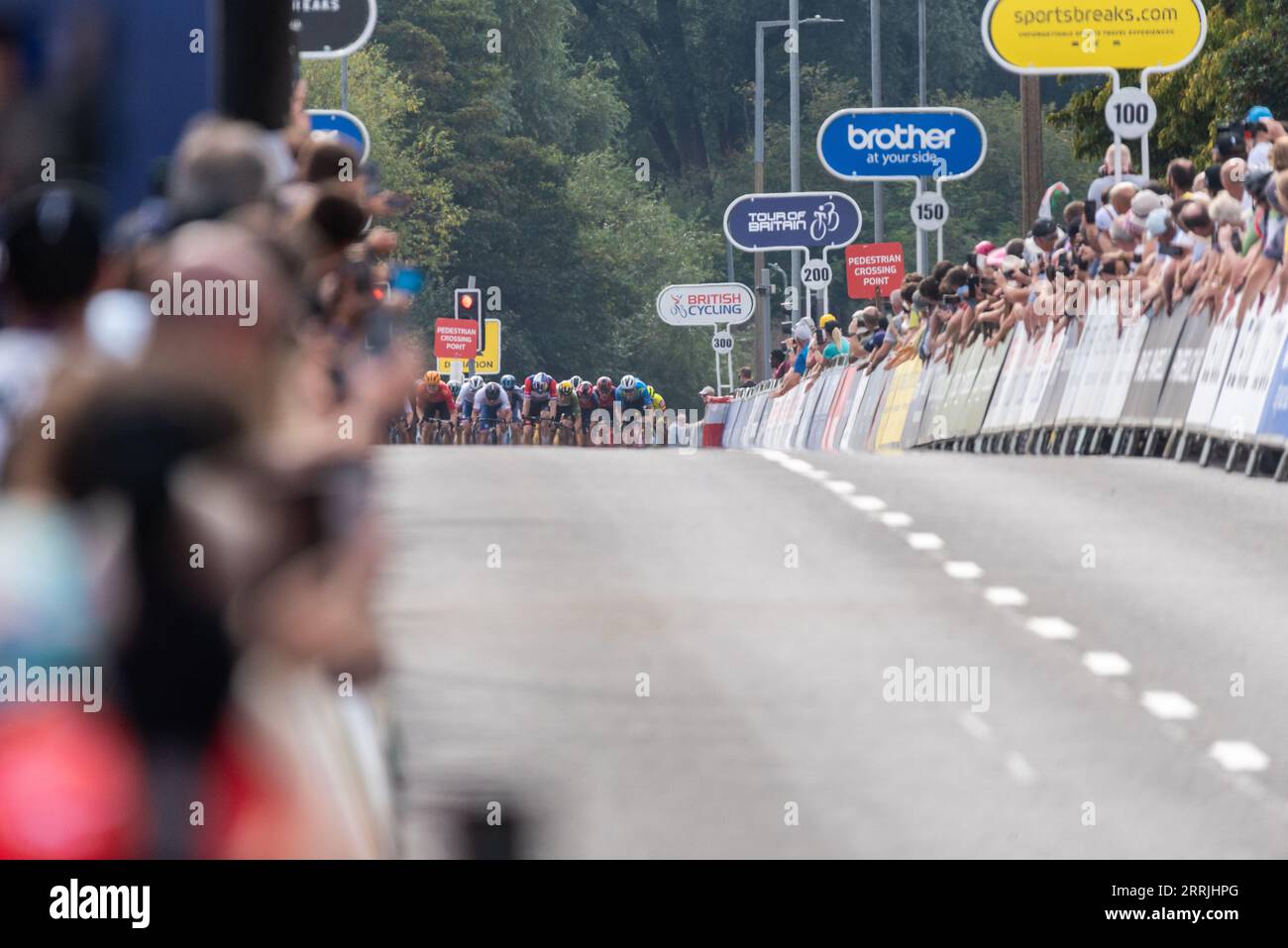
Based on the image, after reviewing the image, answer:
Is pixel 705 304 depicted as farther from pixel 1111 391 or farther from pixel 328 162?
pixel 328 162

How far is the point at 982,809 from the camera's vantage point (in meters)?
8.76

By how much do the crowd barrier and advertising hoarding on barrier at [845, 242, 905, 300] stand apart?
63.1 feet

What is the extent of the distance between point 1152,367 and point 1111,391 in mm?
961

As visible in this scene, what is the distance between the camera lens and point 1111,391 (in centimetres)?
2250

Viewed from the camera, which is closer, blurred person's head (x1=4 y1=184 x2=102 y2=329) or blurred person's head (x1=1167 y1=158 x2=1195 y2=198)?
blurred person's head (x1=4 y1=184 x2=102 y2=329)

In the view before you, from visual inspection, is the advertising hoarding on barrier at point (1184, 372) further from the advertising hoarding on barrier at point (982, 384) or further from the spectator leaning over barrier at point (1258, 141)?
the advertising hoarding on barrier at point (982, 384)

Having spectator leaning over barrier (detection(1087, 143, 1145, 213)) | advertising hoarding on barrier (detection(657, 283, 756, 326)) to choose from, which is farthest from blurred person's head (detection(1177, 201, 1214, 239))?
advertising hoarding on barrier (detection(657, 283, 756, 326))

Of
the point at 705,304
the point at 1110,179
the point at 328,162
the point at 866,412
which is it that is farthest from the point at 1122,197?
the point at 705,304

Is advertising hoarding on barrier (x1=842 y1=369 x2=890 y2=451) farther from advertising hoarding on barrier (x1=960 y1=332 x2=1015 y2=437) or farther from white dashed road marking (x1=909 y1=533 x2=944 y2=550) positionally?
white dashed road marking (x1=909 y1=533 x2=944 y2=550)

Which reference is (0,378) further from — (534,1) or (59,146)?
(534,1)

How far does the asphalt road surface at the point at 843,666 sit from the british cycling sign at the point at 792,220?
33.0m

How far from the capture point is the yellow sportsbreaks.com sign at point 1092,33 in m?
31.3

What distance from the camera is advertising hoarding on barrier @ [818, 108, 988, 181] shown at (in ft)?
127
